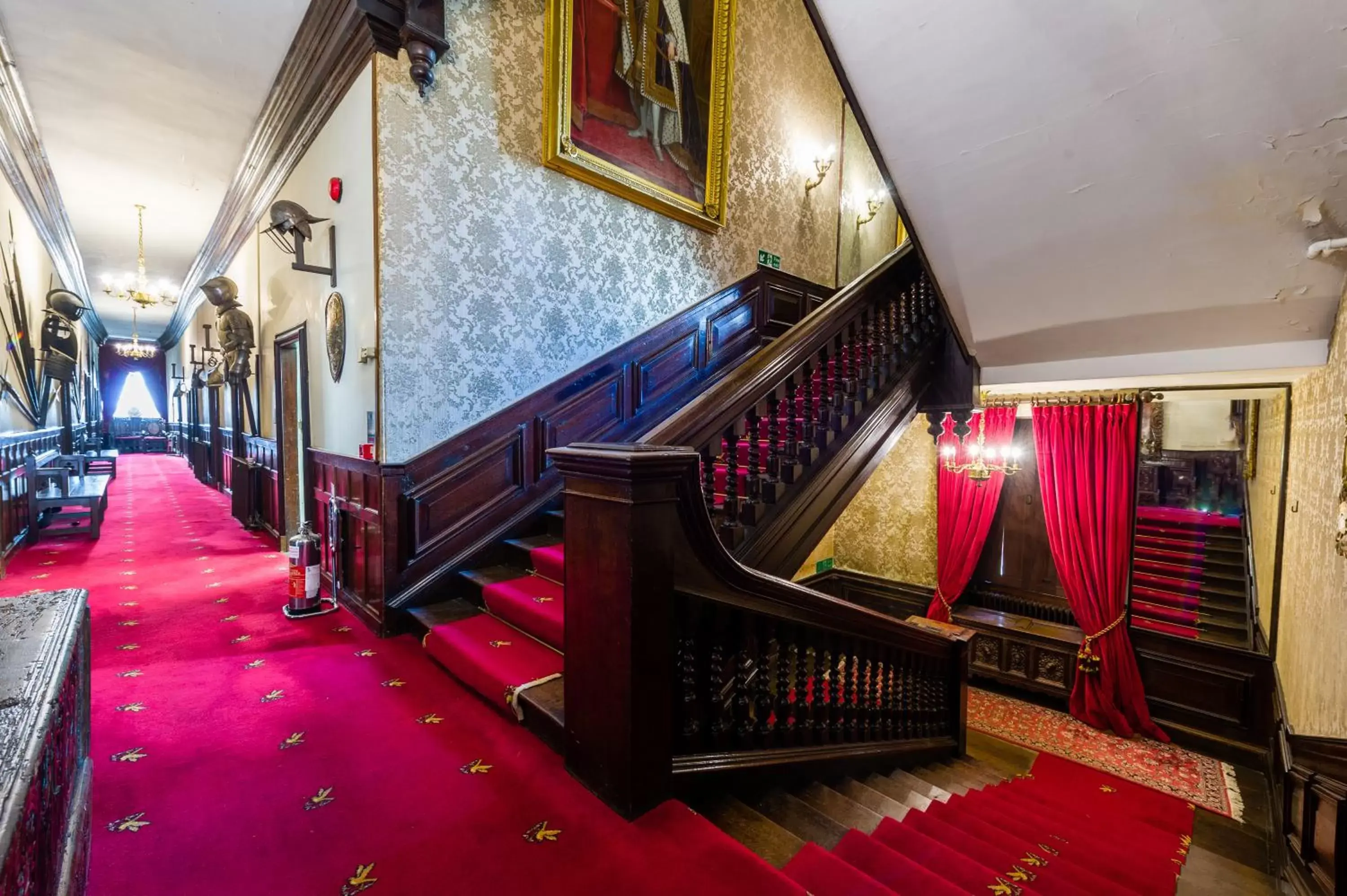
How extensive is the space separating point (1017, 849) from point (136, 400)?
2389 centimetres

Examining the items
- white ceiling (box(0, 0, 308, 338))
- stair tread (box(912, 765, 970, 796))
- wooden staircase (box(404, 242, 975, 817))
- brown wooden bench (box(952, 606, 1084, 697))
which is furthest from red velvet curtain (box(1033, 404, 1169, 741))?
white ceiling (box(0, 0, 308, 338))

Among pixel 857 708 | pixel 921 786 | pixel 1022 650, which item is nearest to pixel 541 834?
pixel 857 708

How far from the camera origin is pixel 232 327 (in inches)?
207

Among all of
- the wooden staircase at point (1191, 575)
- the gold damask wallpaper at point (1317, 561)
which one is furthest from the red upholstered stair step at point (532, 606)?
the wooden staircase at point (1191, 575)

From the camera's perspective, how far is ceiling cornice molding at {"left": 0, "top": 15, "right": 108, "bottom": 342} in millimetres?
3660

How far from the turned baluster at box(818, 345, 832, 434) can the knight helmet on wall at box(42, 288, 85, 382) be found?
7.74 m

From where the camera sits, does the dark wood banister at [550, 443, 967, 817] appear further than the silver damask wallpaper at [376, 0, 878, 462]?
No

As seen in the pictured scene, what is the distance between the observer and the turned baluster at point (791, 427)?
8.29 ft

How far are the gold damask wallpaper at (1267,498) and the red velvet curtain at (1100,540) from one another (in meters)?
0.78

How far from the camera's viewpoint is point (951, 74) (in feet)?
5.86

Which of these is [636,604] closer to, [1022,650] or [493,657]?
[493,657]

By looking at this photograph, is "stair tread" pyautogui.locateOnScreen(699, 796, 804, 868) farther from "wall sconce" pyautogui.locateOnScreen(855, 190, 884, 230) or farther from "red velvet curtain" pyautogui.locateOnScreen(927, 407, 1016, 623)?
"wall sconce" pyautogui.locateOnScreen(855, 190, 884, 230)

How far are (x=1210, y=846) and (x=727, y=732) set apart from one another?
12.3 ft

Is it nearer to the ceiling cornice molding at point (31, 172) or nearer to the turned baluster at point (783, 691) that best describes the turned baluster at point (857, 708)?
the turned baluster at point (783, 691)
